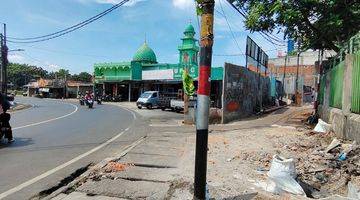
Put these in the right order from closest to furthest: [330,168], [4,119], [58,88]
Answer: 1. [330,168]
2. [4,119]
3. [58,88]

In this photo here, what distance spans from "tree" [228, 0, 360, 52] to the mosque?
2835 cm

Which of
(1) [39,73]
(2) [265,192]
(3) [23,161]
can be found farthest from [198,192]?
(1) [39,73]

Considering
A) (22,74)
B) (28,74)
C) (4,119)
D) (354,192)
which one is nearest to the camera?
(354,192)

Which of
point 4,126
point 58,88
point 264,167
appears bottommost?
point 264,167

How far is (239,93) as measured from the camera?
24.9 m

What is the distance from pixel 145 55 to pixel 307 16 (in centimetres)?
5047

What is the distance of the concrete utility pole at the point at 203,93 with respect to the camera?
233 inches

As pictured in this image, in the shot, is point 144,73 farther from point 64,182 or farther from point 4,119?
point 64,182

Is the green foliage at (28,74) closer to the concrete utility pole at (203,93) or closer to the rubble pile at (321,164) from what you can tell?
the rubble pile at (321,164)

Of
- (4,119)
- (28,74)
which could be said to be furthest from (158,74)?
(28,74)

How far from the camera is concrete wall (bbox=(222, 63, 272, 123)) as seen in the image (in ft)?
73.7

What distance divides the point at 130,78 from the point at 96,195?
183ft

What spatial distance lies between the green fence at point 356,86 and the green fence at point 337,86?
2295mm

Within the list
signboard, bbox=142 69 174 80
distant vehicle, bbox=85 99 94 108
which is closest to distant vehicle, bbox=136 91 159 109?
distant vehicle, bbox=85 99 94 108
